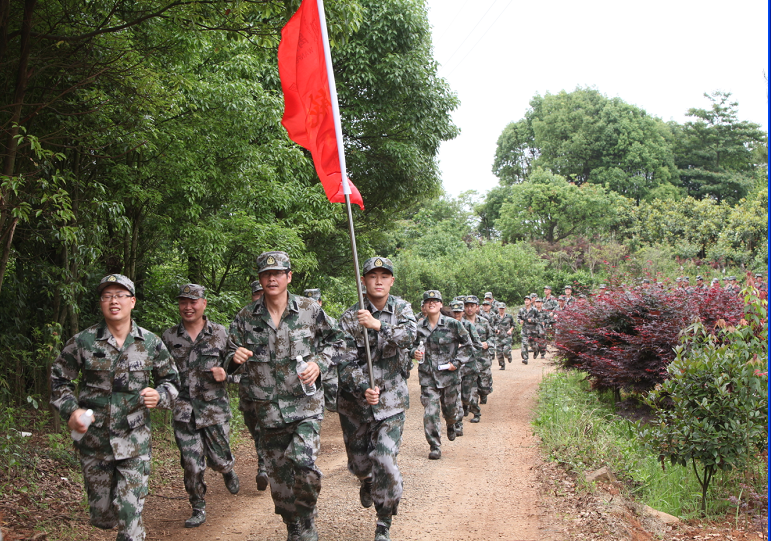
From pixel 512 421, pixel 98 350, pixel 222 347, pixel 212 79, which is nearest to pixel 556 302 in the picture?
pixel 512 421

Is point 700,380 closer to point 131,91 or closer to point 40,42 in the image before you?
point 131,91

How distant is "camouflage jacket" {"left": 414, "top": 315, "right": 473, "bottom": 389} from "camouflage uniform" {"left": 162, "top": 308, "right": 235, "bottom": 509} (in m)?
3.49

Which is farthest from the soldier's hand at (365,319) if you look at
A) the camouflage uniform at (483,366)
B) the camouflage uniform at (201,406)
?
the camouflage uniform at (483,366)

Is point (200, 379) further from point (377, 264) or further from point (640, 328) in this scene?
point (640, 328)

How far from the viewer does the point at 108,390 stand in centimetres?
506

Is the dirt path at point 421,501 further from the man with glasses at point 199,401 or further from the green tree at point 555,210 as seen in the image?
the green tree at point 555,210

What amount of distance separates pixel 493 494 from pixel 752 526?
249 cm

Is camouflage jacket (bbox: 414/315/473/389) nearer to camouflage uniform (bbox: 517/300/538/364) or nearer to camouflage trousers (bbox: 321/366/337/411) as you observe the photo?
camouflage trousers (bbox: 321/366/337/411)

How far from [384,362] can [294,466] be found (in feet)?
4.27

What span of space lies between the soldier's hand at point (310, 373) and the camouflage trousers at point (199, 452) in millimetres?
1998

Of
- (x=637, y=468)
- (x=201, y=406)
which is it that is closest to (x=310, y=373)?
(x=201, y=406)

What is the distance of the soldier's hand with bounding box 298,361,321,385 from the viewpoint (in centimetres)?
541

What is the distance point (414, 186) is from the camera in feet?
61.3

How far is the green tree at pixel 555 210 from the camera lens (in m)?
40.6
